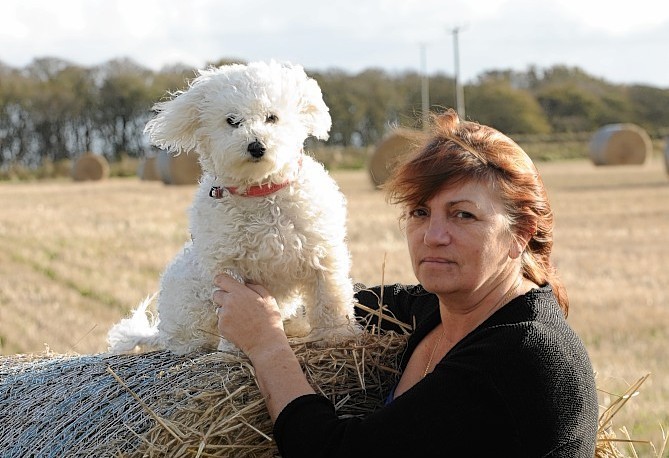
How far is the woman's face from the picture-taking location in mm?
2693

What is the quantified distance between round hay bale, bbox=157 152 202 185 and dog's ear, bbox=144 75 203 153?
21910 millimetres

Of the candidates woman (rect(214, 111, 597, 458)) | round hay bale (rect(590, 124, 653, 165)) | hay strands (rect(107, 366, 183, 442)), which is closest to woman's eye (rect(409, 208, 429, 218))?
woman (rect(214, 111, 597, 458))

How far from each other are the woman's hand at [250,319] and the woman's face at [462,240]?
489mm

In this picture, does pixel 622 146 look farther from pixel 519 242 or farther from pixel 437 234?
pixel 437 234

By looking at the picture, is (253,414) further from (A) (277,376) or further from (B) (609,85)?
(B) (609,85)

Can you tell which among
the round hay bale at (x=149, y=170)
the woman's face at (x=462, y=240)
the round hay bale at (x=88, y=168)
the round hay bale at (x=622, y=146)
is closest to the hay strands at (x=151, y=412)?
the woman's face at (x=462, y=240)

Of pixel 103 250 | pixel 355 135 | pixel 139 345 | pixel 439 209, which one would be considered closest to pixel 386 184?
pixel 439 209

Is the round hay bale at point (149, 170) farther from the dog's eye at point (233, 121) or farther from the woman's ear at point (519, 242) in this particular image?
the woman's ear at point (519, 242)

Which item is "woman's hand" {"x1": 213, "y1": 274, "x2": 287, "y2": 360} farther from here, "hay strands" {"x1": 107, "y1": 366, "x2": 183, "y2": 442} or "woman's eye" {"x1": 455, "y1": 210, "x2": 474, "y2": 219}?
"woman's eye" {"x1": 455, "y1": 210, "x2": 474, "y2": 219}

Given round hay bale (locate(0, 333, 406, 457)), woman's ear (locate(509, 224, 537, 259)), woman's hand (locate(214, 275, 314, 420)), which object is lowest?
round hay bale (locate(0, 333, 406, 457))

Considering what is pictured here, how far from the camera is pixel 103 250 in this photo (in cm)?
1080

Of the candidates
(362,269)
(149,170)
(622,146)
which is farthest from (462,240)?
(149,170)

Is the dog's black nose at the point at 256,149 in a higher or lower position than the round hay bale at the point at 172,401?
higher

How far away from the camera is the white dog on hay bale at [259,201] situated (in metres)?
3.01
